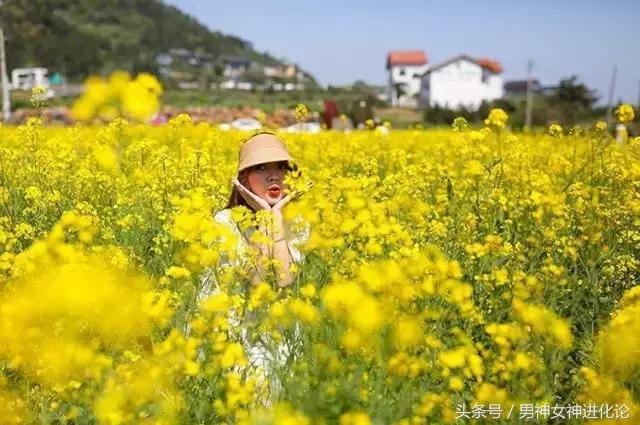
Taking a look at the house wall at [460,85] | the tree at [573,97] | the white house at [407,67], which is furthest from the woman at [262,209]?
the white house at [407,67]

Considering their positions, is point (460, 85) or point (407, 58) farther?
point (407, 58)

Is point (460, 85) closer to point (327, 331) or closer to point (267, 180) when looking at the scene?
point (267, 180)

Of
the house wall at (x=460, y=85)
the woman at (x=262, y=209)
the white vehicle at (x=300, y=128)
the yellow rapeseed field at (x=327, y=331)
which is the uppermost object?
the woman at (x=262, y=209)

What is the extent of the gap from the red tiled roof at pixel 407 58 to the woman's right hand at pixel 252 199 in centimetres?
8694

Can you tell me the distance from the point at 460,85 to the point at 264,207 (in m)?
65.5

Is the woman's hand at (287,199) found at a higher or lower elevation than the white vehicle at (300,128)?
higher

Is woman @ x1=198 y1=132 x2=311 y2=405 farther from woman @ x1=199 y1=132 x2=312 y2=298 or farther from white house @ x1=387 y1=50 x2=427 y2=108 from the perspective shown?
white house @ x1=387 y1=50 x2=427 y2=108

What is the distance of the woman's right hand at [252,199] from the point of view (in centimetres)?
278

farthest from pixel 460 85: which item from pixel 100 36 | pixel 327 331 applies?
pixel 100 36

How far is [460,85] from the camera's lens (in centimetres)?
6569

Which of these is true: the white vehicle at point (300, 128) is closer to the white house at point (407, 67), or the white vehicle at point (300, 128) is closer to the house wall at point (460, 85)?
the house wall at point (460, 85)

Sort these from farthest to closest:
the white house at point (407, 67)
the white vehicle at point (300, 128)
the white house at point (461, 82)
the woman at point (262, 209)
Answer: the white house at point (407, 67)
the white house at point (461, 82)
the white vehicle at point (300, 128)
the woman at point (262, 209)

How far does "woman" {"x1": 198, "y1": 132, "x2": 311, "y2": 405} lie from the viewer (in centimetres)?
257

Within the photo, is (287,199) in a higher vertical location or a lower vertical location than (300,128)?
higher
